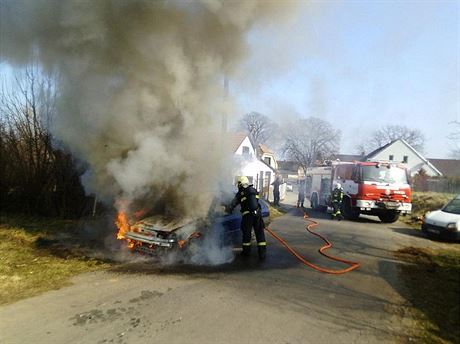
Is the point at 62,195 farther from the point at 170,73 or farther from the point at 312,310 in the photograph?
the point at 312,310

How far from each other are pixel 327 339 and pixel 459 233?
8241 mm

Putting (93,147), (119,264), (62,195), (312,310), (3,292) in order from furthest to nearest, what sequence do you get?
(62,195) < (93,147) < (119,264) < (3,292) < (312,310)

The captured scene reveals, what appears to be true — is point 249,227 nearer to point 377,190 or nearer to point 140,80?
point 140,80

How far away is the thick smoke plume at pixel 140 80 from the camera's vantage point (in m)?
6.87

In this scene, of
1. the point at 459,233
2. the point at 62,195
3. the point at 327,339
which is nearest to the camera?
the point at 327,339

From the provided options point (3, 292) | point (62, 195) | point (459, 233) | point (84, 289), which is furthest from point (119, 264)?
point (459, 233)

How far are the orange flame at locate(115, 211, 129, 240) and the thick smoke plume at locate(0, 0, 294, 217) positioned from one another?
23cm

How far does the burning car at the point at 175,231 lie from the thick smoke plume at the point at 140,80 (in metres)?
0.36

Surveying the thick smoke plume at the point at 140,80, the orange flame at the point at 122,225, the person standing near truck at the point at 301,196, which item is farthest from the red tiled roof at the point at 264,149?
the orange flame at the point at 122,225

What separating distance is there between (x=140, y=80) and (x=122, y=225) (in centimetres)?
303

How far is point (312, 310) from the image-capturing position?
14.3 ft

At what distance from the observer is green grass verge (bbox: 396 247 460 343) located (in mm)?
3898

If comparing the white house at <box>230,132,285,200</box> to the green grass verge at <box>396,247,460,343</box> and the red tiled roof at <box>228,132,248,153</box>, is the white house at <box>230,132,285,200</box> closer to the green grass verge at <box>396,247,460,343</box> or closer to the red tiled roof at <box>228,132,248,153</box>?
the red tiled roof at <box>228,132,248,153</box>

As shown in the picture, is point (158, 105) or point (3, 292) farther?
point (158, 105)
